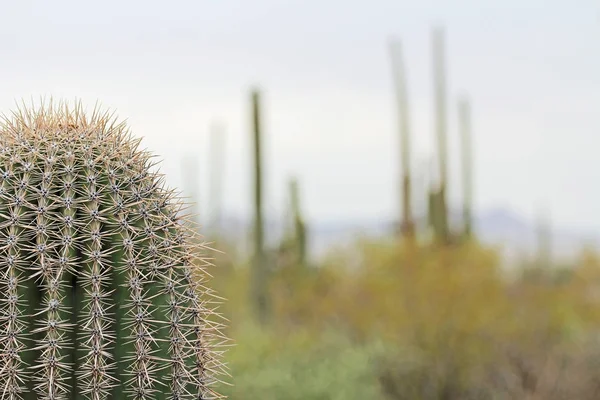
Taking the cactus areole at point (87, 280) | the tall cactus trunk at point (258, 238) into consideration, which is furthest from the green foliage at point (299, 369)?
the cactus areole at point (87, 280)

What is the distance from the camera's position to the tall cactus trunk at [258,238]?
15406 mm

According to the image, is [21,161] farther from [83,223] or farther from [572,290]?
[572,290]

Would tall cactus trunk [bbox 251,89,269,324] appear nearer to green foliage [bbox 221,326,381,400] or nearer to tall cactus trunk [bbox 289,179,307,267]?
tall cactus trunk [bbox 289,179,307,267]

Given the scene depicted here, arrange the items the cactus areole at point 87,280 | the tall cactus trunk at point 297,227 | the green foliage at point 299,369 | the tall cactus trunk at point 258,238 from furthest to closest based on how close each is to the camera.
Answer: the tall cactus trunk at point 297,227 < the tall cactus trunk at point 258,238 < the green foliage at point 299,369 < the cactus areole at point 87,280

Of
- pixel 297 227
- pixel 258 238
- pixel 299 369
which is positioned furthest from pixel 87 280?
pixel 297 227

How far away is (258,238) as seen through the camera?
15.4 meters

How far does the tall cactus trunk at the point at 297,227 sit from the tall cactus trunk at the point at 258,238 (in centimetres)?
218

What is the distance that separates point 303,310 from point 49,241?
12698 millimetres

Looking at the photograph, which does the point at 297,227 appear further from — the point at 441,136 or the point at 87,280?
the point at 87,280

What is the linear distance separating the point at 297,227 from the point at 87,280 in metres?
15.7

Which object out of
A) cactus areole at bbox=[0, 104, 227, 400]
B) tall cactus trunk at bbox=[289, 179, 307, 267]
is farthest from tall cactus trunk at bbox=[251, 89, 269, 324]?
cactus areole at bbox=[0, 104, 227, 400]

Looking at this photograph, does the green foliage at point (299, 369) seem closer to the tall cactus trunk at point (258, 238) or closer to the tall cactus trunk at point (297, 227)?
the tall cactus trunk at point (258, 238)

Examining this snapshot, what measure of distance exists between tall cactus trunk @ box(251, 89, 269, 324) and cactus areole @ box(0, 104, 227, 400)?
11728 millimetres

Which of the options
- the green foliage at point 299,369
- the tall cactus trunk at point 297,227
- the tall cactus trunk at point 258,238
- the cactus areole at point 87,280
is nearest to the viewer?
the cactus areole at point 87,280
